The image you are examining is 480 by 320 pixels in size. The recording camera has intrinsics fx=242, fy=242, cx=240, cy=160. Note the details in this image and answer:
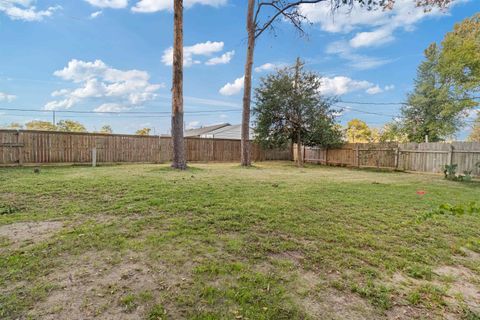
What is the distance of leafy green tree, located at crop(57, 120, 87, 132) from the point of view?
73.2ft

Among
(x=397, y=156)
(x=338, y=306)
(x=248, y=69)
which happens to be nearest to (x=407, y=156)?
(x=397, y=156)

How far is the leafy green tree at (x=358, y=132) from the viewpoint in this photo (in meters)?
26.8

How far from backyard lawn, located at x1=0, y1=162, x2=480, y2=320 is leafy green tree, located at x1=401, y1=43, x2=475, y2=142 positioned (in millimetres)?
22251

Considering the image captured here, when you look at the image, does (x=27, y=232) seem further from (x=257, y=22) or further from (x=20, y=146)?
(x=257, y=22)

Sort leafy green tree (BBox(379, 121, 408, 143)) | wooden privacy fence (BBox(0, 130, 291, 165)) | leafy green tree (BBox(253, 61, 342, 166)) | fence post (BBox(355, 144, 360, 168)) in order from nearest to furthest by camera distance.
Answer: wooden privacy fence (BBox(0, 130, 291, 165)) < leafy green tree (BBox(253, 61, 342, 166)) < fence post (BBox(355, 144, 360, 168)) < leafy green tree (BBox(379, 121, 408, 143))

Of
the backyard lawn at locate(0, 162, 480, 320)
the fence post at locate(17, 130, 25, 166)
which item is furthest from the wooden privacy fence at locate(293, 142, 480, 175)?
the fence post at locate(17, 130, 25, 166)

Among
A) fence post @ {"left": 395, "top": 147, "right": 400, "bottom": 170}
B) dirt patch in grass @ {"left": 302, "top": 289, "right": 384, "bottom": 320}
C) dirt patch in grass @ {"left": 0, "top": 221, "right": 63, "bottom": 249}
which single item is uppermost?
fence post @ {"left": 395, "top": 147, "right": 400, "bottom": 170}

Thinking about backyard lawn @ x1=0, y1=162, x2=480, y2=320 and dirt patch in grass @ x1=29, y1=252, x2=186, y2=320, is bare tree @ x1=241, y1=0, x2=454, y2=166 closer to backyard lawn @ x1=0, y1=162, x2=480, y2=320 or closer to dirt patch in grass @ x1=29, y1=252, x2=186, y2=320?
backyard lawn @ x1=0, y1=162, x2=480, y2=320

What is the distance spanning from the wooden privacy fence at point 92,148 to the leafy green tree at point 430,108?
19.1 meters

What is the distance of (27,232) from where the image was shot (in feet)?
8.66

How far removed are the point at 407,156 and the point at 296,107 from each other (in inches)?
227

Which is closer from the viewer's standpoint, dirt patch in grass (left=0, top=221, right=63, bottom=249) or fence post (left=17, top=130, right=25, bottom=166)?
dirt patch in grass (left=0, top=221, right=63, bottom=249)

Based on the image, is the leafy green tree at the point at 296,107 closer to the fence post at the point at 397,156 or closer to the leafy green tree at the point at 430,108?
the fence post at the point at 397,156

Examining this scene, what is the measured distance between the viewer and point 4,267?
1.91 metres
